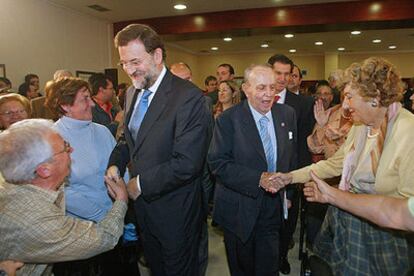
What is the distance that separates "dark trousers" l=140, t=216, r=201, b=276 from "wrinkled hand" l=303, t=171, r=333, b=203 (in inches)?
23.6

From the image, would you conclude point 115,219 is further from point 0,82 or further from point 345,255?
point 0,82

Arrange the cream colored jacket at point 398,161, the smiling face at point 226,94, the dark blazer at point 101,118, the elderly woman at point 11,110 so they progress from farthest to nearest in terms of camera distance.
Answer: the smiling face at point 226,94 < the dark blazer at point 101,118 < the elderly woman at point 11,110 < the cream colored jacket at point 398,161

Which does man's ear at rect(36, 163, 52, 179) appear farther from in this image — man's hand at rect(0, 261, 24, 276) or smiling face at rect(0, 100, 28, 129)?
smiling face at rect(0, 100, 28, 129)

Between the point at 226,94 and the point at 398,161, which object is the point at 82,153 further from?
the point at 226,94

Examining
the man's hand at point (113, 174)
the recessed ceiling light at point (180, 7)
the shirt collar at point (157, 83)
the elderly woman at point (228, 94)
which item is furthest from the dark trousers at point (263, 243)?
the recessed ceiling light at point (180, 7)

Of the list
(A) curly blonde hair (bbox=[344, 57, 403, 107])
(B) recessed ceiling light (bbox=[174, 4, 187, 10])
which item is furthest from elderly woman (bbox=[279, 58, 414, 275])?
(B) recessed ceiling light (bbox=[174, 4, 187, 10])

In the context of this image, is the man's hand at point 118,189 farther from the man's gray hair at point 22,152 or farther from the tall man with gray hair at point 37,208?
the man's gray hair at point 22,152

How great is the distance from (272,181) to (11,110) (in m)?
2.01

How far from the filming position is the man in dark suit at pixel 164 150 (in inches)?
67.5

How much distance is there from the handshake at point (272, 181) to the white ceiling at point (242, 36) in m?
5.04

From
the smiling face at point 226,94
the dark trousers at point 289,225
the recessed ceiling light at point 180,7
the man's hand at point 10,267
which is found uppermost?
the recessed ceiling light at point 180,7

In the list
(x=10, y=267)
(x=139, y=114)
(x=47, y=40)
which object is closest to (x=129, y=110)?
(x=139, y=114)

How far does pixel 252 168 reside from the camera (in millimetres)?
2193

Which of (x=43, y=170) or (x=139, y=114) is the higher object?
(x=139, y=114)
